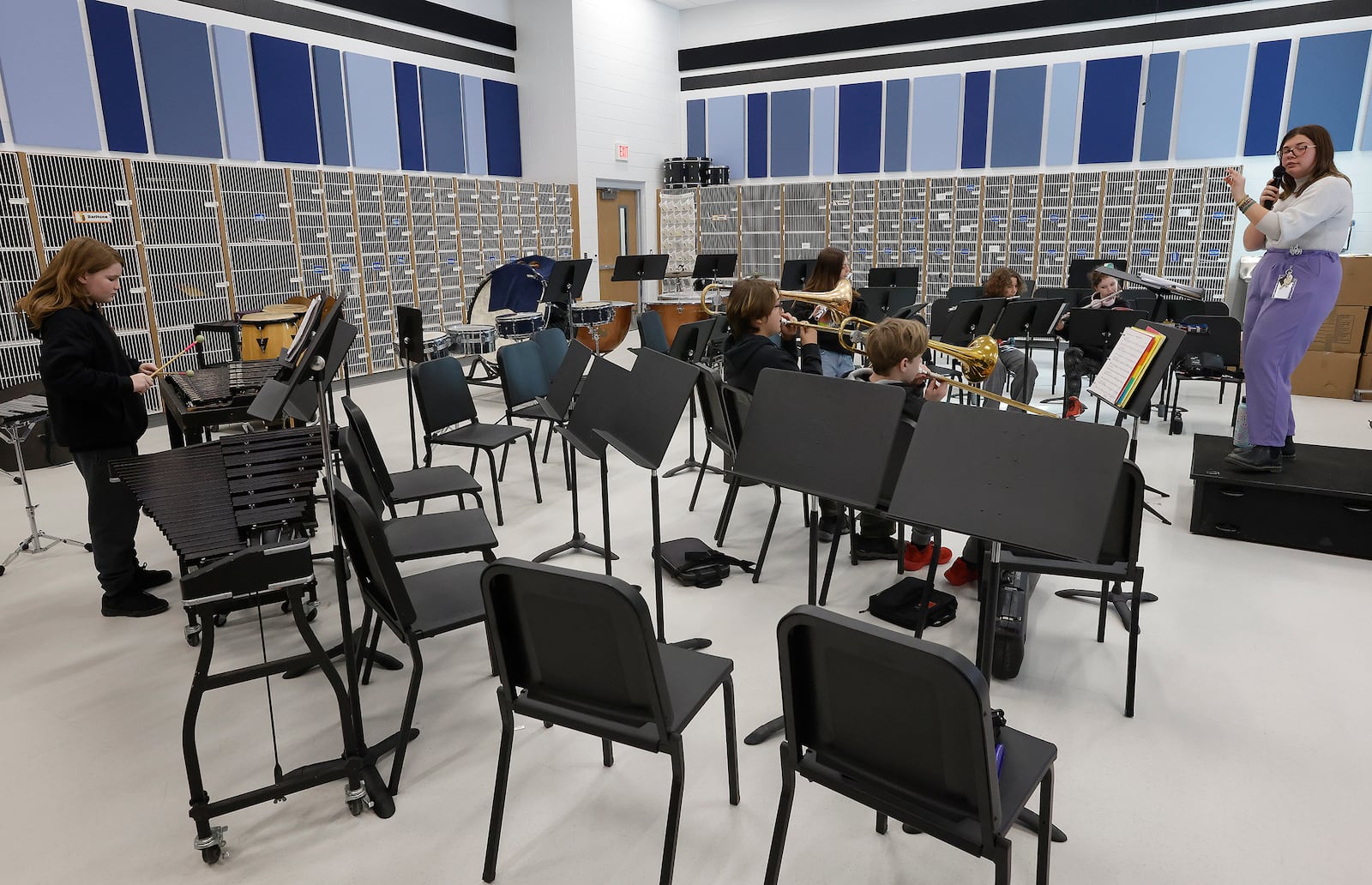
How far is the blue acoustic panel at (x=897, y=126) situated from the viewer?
1202 centimetres

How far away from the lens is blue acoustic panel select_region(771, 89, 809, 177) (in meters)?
12.8

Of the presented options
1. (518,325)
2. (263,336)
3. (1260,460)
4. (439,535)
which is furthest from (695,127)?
(439,535)

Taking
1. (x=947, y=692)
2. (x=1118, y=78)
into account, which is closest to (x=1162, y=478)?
(x=947, y=692)

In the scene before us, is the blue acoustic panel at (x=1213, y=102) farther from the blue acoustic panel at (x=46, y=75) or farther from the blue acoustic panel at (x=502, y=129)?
the blue acoustic panel at (x=46, y=75)

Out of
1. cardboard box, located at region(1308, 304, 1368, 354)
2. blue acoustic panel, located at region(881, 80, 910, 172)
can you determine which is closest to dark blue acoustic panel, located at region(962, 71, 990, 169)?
blue acoustic panel, located at region(881, 80, 910, 172)

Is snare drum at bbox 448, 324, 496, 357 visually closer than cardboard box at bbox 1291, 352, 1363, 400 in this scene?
Yes

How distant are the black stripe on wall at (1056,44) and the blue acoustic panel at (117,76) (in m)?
8.61

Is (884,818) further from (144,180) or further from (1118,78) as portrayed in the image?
(1118,78)

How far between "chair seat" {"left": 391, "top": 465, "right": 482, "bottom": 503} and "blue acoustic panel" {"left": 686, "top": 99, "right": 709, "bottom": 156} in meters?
11.2

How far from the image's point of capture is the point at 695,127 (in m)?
13.8

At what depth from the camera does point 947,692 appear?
1.36 m

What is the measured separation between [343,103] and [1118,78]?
32.8ft

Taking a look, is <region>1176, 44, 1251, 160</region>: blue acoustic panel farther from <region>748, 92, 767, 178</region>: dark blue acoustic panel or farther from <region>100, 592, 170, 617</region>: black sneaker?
<region>100, 592, 170, 617</region>: black sneaker

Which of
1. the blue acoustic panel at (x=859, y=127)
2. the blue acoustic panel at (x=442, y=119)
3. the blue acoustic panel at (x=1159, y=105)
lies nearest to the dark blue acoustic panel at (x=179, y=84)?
the blue acoustic panel at (x=442, y=119)
